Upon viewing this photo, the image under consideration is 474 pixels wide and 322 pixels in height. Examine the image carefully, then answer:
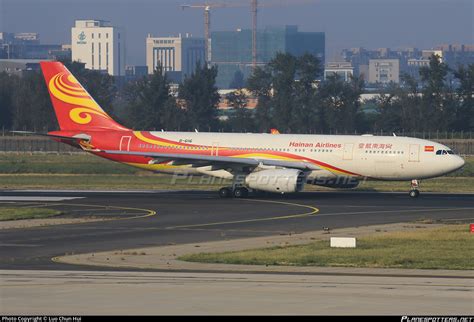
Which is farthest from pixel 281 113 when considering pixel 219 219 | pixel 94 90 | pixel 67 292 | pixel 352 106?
pixel 67 292

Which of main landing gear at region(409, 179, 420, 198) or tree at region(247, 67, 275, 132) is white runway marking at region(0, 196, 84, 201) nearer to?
main landing gear at region(409, 179, 420, 198)

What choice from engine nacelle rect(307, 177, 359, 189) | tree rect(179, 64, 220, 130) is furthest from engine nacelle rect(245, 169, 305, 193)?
tree rect(179, 64, 220, 130)

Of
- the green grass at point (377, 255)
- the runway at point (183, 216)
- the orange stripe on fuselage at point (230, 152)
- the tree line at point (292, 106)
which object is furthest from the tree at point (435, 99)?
the green grass at point (377, 255)

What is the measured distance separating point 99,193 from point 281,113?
68.5m

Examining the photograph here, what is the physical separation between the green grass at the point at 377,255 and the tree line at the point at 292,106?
288 ft

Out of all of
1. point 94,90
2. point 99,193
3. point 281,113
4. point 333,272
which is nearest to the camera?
point 333,272

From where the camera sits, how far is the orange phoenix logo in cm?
6838

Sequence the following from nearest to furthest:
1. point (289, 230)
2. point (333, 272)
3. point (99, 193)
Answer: point (333, 272), point (289, 230), point (99, 193)

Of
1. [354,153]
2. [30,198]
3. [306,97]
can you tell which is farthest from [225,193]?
[306,97]

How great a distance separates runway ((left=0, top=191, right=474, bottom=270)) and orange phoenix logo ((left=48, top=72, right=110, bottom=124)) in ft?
16.4

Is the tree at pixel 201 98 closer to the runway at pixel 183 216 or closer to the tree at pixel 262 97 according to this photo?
the tree at pixel 262 97

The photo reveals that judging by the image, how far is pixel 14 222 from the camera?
4878 cm

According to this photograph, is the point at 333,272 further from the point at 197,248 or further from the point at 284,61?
the point at 284,61

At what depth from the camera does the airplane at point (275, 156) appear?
6178cm
